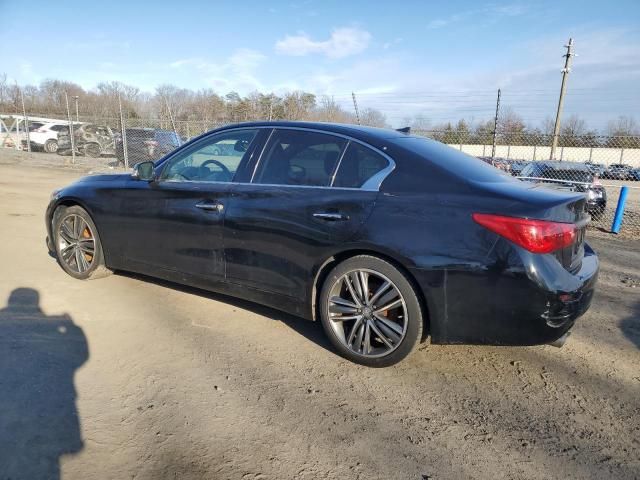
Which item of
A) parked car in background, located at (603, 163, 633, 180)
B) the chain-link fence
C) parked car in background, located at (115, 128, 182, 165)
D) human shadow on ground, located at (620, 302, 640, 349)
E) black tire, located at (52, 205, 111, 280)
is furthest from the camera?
parked car in background, located at (603, 163, 633, 180)

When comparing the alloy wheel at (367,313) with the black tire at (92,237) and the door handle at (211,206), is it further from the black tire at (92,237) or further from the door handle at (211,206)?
the black tire at (92,237)

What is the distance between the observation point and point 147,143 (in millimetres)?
15531

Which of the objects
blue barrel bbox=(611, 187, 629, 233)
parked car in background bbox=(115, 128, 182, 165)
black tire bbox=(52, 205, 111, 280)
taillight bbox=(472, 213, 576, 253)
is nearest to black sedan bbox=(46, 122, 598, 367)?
taillight bbox=(472, 213, 576, 253)

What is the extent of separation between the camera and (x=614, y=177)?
3150 centimetres

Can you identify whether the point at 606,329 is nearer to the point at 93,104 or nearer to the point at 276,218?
the point at 276,218

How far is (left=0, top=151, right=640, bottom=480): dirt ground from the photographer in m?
2.21

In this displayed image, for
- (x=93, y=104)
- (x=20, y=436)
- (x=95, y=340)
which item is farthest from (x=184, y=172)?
(x=93, y=104)

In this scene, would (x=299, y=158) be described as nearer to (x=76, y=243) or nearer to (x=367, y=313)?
(x=367, y=313)

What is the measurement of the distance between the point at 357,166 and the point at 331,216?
0.41 metres

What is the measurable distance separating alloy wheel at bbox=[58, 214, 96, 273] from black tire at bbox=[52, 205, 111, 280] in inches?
0.4

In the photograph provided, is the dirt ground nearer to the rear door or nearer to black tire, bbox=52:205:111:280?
black tire, bbox=52:205:111:280

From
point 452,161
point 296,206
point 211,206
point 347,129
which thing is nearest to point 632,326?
point 452,161

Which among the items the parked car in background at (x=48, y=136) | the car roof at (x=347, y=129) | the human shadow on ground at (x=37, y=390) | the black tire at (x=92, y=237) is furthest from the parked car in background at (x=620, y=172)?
the human shadow on ground at (x=37, y=390)

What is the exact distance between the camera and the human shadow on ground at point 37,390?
7.10 feet
